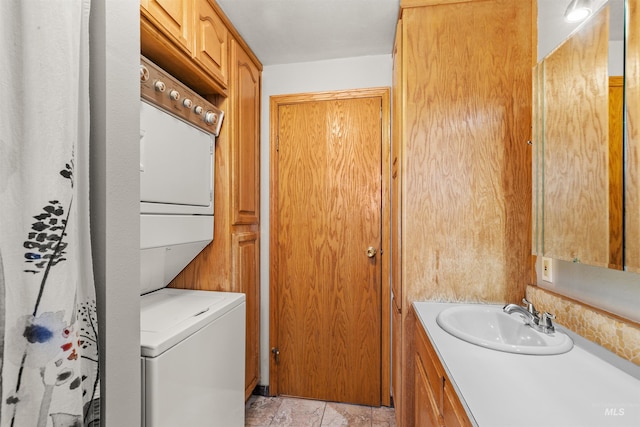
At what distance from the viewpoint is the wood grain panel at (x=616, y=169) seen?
34.8 inches

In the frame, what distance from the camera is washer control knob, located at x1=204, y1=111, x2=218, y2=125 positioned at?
1.65 metres

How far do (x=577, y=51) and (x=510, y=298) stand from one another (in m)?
1.09

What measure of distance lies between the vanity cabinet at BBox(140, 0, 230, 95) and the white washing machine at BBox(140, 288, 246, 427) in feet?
3.95

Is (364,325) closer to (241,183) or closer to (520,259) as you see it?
(520,259)

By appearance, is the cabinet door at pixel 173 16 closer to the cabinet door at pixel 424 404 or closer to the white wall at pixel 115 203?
the white wall at pixel 115 203

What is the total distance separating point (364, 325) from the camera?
2133 mm

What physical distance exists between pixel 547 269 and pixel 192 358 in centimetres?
158

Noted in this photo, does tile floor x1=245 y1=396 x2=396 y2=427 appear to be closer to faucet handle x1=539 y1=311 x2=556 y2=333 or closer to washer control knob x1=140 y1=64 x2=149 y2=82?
faucet handle x1=539 y1=311 x2=556 y2=333

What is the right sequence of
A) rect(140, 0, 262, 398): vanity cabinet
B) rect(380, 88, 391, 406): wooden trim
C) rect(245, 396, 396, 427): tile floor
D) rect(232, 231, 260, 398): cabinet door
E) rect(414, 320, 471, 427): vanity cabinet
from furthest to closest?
rect(380, 88, 391, 406): wooden trim, rect(245, 396, 396, 427): tile floor, rect(232, 231, 260, 398): cabinet door, rect(140, 0, 262, 398): vanity cabinet, rect(414, 320, 471, 427): vanity cabinet

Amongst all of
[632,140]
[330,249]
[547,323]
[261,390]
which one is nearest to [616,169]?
[632,140]

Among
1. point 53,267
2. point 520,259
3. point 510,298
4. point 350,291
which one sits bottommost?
point 350,291

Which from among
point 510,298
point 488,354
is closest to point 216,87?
point 488,354

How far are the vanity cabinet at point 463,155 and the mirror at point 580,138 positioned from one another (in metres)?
0.18

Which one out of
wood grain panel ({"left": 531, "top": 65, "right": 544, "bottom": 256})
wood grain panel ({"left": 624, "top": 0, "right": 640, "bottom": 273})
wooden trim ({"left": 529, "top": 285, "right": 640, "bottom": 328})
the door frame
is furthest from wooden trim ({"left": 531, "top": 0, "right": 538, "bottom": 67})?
wooden trim ({"left": 529, "top": 285, "right": 640, "bottom": 328})
